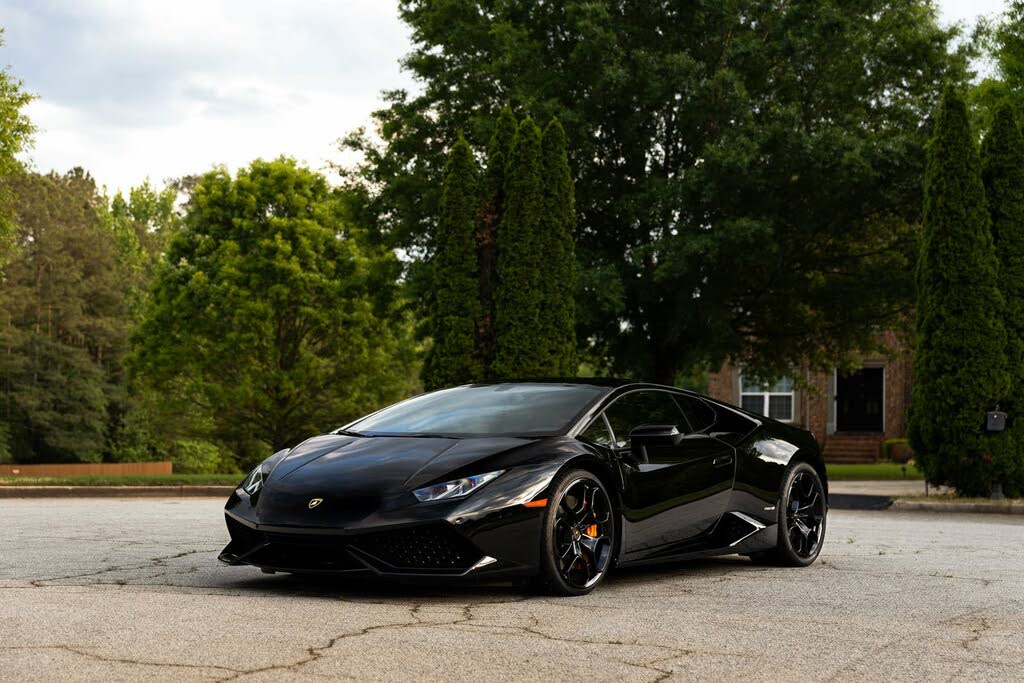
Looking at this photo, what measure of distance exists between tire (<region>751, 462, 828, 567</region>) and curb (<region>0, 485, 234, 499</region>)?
12994mm

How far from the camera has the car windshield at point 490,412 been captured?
7.14 m

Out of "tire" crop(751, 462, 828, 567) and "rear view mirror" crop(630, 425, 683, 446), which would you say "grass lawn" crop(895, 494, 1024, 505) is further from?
"rear view mirror" crop(630, 425, 683, 446)

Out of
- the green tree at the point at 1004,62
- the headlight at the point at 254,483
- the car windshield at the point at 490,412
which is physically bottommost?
the headlight at the point at 254,483

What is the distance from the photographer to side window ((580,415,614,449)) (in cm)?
710

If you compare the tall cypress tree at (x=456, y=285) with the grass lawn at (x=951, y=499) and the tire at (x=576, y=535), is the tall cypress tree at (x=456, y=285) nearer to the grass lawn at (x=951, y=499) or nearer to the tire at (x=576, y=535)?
the grass lawn at (x=951, y=499)

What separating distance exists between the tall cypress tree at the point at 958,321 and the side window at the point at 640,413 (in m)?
10.3

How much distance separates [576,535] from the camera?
666 cm

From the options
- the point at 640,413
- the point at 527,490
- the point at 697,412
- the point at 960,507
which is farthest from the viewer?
the point at 960,507

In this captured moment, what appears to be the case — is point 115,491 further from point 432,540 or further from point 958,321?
point 432,540

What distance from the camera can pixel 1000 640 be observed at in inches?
220

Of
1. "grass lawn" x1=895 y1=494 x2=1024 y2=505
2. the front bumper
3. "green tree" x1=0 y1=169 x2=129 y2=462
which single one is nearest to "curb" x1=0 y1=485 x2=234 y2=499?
"grass lawn" x1=895 y1=494 x2=1024 y2=505

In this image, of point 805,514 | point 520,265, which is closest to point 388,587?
point 805,514

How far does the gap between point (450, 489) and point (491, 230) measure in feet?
49.6

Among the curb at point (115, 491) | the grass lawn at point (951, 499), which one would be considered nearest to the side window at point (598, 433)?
the grass lawn at point (951, 499)
